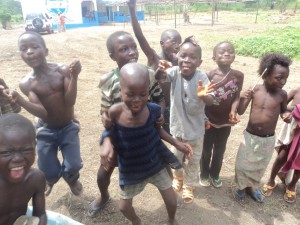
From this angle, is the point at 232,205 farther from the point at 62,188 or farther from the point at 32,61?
the point at 32,61

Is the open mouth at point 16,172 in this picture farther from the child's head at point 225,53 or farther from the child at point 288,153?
the child at point 288,153

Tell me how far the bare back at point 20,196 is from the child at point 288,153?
2.34 meters

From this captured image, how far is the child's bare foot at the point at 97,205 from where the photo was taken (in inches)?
108

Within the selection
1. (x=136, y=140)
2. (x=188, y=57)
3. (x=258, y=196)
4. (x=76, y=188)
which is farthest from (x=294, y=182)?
(x=76, y=188)

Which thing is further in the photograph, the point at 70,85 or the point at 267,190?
the point at 267,190

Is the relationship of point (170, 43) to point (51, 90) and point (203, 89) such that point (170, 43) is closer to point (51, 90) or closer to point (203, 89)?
point (203, 89)

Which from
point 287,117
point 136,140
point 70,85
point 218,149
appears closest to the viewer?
point 136,140

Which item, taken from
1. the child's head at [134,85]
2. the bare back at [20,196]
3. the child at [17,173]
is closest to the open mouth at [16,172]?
the child at [17,173]

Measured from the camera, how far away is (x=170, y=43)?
2.96 m

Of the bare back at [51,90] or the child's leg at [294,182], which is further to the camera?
the child's leg at [294,182]

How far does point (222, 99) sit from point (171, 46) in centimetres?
80

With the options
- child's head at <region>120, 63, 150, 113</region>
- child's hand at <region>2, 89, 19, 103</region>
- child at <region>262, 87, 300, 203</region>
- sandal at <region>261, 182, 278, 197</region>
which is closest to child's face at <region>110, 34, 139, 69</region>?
child's head at <region>120, 63, 150, 113</region>

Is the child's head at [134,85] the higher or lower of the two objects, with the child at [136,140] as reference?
higher

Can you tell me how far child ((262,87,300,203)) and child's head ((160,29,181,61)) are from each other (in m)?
1.28
